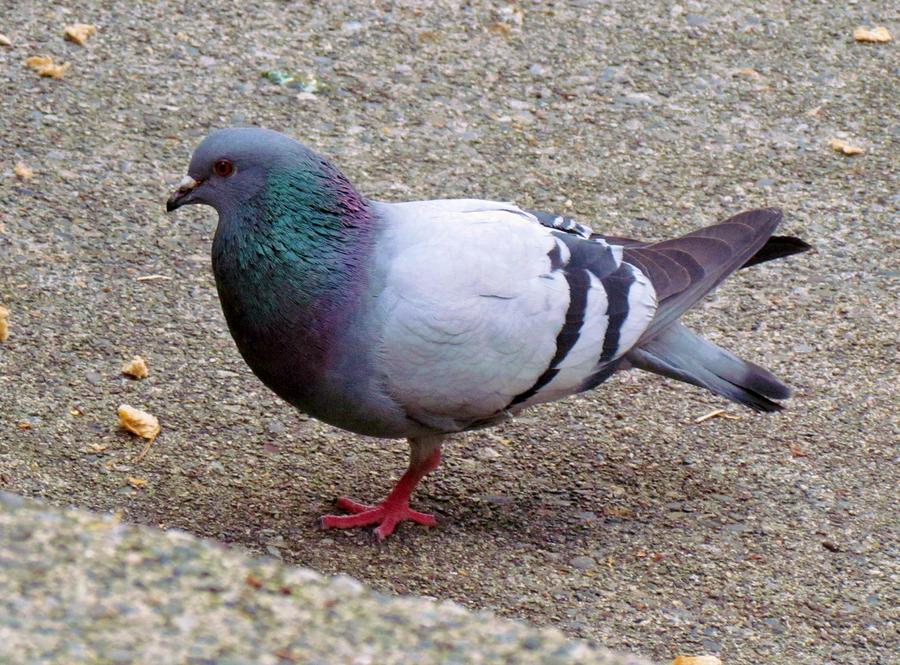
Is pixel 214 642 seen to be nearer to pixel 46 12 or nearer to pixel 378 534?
pixel 378 534

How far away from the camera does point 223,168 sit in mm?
3689

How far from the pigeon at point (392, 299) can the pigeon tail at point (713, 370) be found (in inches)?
8.0

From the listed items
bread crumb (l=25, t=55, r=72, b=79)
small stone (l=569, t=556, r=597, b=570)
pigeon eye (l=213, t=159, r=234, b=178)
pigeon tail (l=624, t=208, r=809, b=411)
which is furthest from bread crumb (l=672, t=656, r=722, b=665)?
bread crumb (l=25, t=55, r=72, b=79)

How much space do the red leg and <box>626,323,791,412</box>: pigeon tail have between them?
73 cm

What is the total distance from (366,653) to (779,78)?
490 cm

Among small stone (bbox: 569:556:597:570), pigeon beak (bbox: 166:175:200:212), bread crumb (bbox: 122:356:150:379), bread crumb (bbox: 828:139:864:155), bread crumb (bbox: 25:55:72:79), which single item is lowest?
bread crumb (bbox: 122:356:150:379)

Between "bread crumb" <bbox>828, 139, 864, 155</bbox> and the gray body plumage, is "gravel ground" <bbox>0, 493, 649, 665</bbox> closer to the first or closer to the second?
the gray body plumage

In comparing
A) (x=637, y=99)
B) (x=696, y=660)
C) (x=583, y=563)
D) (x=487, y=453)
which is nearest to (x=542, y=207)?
(x=637, y=99)

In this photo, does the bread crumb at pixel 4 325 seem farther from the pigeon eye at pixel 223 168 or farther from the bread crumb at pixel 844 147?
the bread crumb at pixel 844 147

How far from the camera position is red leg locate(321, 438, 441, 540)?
13.2 feet

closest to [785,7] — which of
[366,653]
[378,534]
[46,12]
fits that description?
[46,12]

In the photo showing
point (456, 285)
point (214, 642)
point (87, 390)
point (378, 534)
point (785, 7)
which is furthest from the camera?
point (785, 7)

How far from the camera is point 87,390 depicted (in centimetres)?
441

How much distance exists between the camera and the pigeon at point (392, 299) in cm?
360
